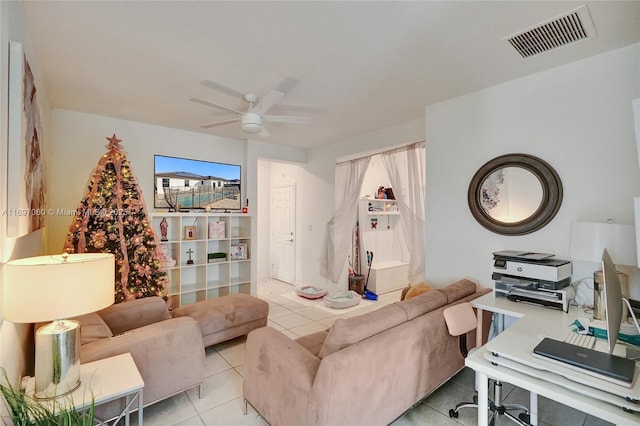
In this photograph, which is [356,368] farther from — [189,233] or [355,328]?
[189,233]

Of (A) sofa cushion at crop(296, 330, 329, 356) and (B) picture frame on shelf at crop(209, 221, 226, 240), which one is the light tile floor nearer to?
(A) sofa cushion at crop(296, 330, 329, 356)

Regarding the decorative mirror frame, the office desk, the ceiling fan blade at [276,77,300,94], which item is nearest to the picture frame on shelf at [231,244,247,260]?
the ceiling fan blade at [276,77,300,94]

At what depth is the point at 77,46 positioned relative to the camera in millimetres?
2213

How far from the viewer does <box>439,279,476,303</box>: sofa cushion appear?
2342 millimetres

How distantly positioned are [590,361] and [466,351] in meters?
0.98

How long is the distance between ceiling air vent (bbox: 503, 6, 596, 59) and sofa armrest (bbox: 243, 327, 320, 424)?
101 inches

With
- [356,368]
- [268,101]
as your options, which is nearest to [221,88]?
[268,101]

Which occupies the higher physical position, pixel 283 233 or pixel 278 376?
pixel 283 233

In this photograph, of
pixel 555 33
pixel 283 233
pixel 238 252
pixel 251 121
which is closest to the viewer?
pixel 555 33

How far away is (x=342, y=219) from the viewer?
507 centimetres

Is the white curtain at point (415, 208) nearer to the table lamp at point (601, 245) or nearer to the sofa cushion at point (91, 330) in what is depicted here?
the table lamp at point (601, 245)

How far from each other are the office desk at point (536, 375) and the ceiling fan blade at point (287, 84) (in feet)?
8.22

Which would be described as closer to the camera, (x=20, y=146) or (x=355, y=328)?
(x=20, y=146)

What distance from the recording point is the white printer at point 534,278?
7.25ft
